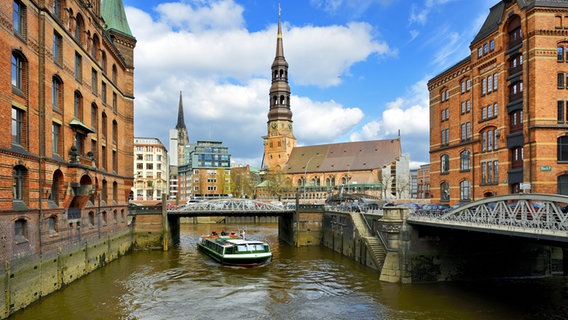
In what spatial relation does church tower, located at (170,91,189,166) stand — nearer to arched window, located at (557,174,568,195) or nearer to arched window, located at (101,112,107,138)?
arched window, located at (101,112,107,138)

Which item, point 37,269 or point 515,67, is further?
point 515,67

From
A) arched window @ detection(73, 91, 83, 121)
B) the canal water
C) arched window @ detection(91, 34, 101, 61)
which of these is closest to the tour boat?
the canal water

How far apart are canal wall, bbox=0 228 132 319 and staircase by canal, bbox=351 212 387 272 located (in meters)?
21.0

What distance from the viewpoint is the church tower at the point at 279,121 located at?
3947 inches

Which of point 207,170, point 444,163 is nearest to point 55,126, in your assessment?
point 444,163

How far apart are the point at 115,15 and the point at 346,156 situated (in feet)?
249

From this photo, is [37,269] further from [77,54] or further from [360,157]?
[360,157]

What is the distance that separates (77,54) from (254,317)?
862 inches

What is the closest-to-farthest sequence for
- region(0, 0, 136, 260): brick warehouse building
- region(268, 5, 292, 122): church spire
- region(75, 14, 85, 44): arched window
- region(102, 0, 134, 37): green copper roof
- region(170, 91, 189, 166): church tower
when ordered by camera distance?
region(0, 0, 136, 260): brick warehouse building, region(75, 14, 85, 44): arched window, region(102, 0, 134, 37): green copper roof, region(268, 5, 292, 122): church spire, region(170, 91, 189, 166): church tower

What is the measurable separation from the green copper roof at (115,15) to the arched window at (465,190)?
1533 inches

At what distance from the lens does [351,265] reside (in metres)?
35.5

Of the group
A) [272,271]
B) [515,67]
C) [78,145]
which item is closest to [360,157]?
[515,67]

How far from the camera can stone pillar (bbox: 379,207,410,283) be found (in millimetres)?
27875

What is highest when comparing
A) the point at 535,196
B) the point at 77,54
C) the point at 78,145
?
the point at 77,54
